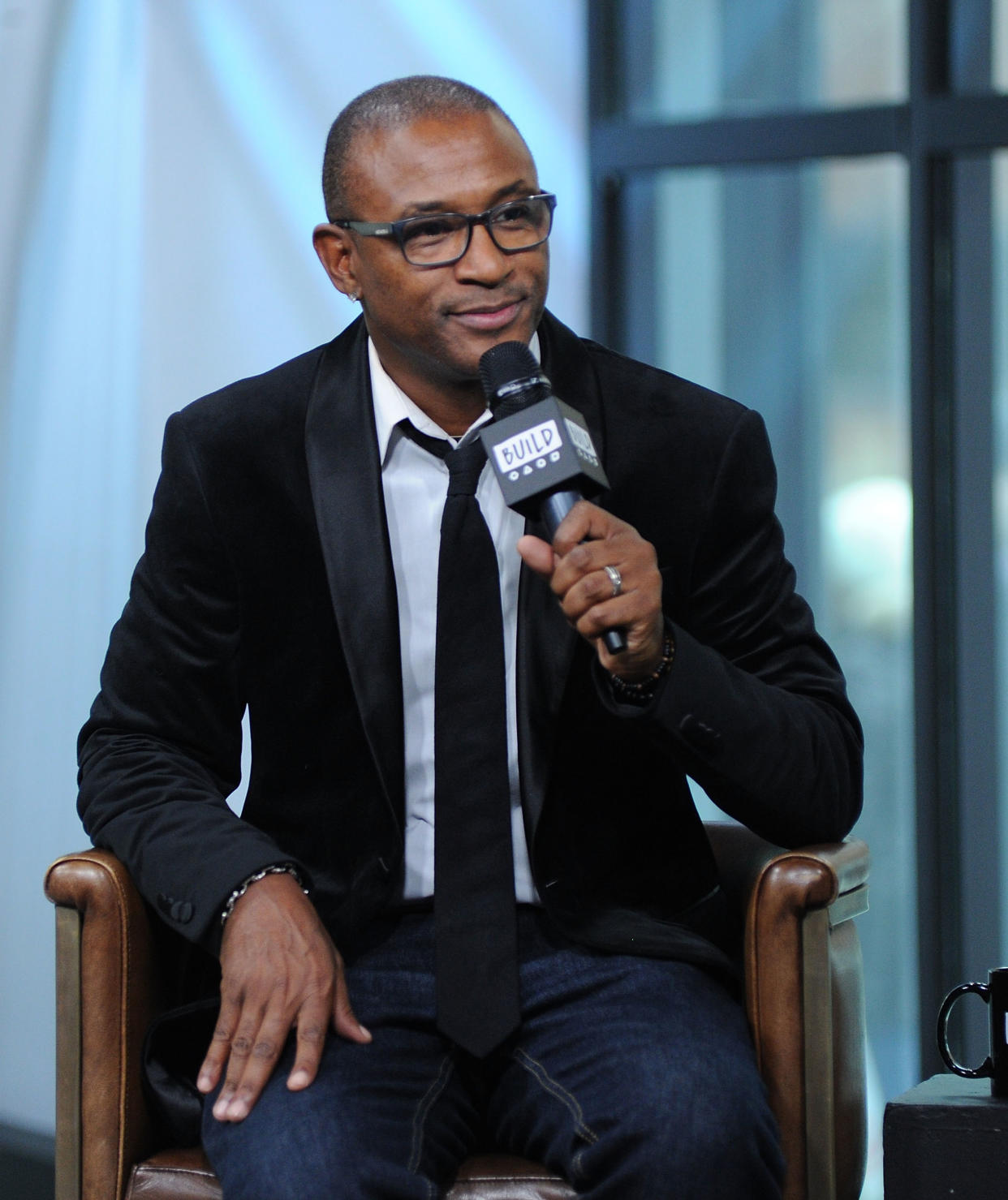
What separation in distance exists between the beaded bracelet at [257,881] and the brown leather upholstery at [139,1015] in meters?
0.15

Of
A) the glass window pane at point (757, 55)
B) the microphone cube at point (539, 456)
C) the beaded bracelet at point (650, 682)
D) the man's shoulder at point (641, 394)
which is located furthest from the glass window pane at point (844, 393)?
the microphone cube at point (539, 456)

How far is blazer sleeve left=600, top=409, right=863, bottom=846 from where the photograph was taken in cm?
162

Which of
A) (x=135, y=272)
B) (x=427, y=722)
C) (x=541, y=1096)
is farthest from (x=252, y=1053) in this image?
(x=135, y=272)

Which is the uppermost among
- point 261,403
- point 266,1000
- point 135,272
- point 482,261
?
point 135,272

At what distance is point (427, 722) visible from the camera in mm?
1811

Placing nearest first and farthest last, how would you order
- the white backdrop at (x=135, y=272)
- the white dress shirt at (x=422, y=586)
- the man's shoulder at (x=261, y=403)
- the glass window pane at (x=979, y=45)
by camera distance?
the white dress shirt at (x=422, y=586), the man's shoulder at (x=261, y=403), the glass window pane at (x=979, y=45), the white backdrop at (x=135, y=272)

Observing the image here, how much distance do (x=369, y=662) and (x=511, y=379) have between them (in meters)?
0.41

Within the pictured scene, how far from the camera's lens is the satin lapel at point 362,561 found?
5.84 ft

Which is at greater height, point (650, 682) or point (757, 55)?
point (757, 55)

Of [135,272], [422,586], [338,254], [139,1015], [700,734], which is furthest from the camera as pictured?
[135,272]

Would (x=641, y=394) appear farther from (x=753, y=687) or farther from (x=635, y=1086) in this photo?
(x=635, y=1086)

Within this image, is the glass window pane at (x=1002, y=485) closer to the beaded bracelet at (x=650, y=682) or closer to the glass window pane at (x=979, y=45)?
the glass window pane at (x=979, y=45)

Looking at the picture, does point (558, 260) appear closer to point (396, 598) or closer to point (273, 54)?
point (273, 54)

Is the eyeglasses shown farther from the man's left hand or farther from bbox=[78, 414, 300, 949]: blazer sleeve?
the man's left hand
